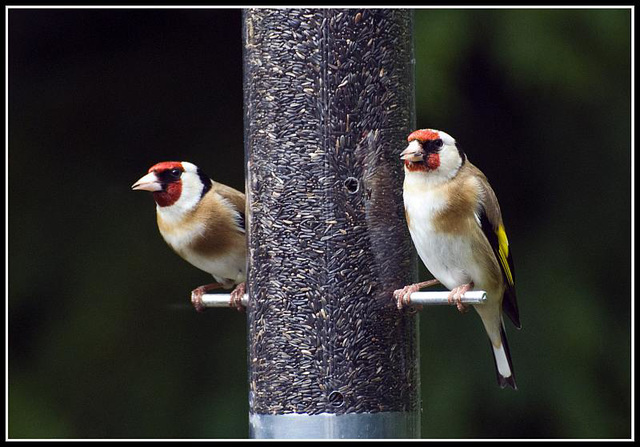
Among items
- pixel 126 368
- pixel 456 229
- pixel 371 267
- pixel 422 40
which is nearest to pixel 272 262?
pixel 371 267

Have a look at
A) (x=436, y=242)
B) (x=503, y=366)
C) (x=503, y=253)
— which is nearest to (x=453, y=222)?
(x=436, y=242)

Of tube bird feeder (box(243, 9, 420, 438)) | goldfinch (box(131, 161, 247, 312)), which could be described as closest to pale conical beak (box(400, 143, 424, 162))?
tube bird feeder (box(243, 9, 420, 438))

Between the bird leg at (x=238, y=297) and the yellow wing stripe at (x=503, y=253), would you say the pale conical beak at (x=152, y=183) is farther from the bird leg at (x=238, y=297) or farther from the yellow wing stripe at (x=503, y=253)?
the yellow wing stripe at (x=503, y=253)

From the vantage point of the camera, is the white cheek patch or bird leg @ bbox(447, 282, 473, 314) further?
the white cheek patch

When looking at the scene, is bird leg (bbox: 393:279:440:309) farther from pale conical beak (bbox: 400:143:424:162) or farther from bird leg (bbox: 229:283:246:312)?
bird leg (bbox: 229:283:246:312)

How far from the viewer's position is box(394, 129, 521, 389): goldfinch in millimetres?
4176

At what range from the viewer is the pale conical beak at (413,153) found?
162 inches

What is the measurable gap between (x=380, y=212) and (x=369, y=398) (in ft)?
1.85

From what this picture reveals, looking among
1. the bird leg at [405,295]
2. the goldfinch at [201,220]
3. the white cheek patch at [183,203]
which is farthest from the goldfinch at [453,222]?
the white cheek patch at [183,203]

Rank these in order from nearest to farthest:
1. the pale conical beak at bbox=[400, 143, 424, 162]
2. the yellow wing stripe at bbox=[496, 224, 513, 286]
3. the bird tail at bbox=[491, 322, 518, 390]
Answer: the pale conical beak at bbox=[400, 143, 424, 162], the yellow wing stripe at bbox=[496, 224, 513, 286], the bird tail at bbox=[491, 322, 518, 390]

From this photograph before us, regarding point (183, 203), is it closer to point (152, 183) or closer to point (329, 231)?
point (152, 183)

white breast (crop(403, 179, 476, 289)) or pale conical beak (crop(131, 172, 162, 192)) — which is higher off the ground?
pale conical beak (crop(131, 172, 162, 192))

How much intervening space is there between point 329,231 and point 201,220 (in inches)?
31.4

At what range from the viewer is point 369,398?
4.10 meters
